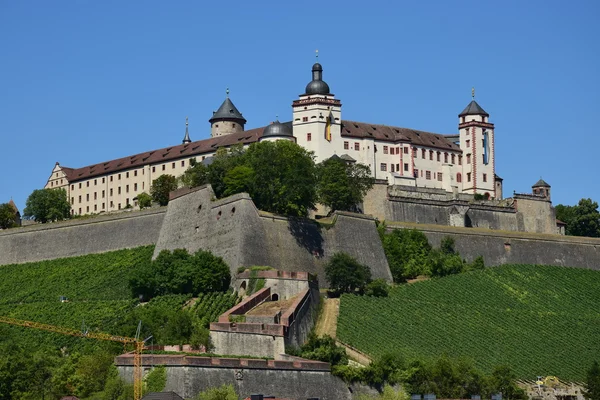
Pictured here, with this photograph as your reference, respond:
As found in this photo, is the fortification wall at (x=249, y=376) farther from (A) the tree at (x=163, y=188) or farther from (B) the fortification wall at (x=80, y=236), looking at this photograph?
(A) the tree at (x=163, y=188)

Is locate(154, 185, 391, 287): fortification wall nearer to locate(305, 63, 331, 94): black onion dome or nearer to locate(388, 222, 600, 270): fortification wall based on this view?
locate(388, 222, 600, 270): fortification wall

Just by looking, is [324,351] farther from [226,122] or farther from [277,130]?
[226,122]

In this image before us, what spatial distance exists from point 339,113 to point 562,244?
1691 cm

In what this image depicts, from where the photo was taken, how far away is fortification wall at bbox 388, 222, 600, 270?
300ft

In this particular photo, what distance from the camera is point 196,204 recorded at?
279 ft

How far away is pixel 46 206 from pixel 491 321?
39.1m

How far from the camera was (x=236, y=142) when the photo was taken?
100500 mm

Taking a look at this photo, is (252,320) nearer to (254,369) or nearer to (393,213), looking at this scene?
(254,369)

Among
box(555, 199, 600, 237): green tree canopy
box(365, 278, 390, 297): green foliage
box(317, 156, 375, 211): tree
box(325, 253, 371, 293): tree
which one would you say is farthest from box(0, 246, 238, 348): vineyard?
box(555, 199, 600, 237): green tree canopy

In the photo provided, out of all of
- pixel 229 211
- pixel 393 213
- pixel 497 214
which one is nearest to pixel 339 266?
pixel 229 211

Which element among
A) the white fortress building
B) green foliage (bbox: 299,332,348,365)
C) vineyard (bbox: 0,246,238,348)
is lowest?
green foliage (bbox: 299,332,348,365)

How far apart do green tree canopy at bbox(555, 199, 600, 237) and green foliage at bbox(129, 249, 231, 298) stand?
3724 cm

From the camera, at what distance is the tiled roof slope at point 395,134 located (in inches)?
3949

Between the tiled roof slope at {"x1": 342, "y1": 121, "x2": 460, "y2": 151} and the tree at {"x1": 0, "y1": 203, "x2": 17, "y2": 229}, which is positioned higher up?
the tiled roof slope at {"x1": 342, "y1": 121, "x2": 460, "y2": 151}
